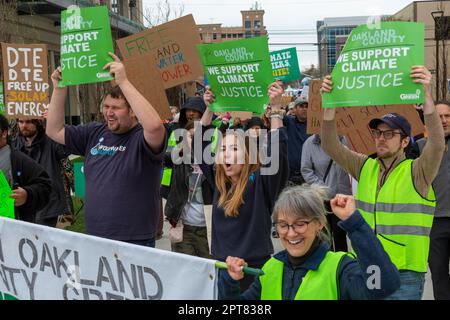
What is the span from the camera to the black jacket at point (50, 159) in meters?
5.96

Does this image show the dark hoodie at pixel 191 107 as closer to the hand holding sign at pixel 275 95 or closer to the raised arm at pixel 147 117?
the hand holding sign at pixel 275 95

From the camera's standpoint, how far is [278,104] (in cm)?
395

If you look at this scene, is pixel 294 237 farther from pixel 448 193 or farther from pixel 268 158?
pixel 448 193

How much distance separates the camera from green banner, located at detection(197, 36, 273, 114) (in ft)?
15.7

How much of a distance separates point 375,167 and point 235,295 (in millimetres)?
1440

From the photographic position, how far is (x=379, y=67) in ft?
12.7

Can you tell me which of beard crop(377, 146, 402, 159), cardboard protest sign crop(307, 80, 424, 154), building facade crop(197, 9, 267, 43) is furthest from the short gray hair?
building facade crop(197, 9, 267, 43)

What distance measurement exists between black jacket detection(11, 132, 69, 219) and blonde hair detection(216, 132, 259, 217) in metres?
2.64

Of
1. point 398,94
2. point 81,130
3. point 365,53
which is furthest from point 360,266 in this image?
point 81,130

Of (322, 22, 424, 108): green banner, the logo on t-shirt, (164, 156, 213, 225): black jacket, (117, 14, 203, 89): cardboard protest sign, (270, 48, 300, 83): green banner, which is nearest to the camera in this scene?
(322, 22, 424, 108): green banner

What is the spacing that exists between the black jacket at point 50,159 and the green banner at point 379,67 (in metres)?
3.08

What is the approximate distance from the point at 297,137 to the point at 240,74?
2981mm

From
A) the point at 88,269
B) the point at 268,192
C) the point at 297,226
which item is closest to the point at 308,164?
the point at 268,192

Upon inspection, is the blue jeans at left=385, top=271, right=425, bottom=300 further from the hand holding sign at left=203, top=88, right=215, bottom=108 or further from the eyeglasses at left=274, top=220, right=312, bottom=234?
the hand holding sign at left=203, top=88, right=215, bottom=108
